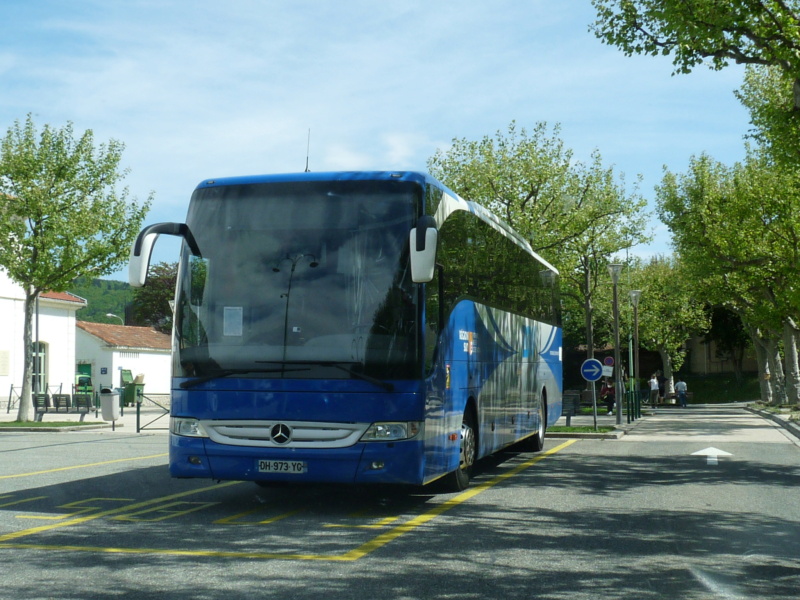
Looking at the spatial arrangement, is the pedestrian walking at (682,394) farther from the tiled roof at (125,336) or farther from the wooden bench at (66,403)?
the wooden bench at (66,403)

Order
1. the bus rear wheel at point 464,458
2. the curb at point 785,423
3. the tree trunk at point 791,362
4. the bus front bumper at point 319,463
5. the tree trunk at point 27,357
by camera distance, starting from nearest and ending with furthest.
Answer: the bus front bumper at point 319,463
the bus rear wheel at point 464,458
the curb at point 785,423
the tree trunk at point 27,357
the tree trunk at point 791,362

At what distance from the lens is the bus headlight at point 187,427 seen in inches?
388

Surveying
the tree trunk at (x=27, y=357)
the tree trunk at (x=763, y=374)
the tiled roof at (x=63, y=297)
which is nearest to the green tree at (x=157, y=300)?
the tiled roof at (x=63, y=297)

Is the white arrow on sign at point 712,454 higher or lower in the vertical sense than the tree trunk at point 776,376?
lower

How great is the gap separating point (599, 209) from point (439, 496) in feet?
106

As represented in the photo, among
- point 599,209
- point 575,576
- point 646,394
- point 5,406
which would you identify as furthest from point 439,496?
point 646,394

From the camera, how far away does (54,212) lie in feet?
93.7

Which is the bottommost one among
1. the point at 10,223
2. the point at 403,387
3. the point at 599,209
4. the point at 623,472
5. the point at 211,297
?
the point at 623,472

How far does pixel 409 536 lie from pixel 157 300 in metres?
70.7

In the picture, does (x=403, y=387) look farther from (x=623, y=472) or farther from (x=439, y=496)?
(x=623, y=472)

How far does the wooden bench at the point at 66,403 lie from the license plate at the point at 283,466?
24.7m

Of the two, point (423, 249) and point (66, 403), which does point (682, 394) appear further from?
point (423, 249)

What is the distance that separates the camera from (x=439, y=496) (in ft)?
37.8

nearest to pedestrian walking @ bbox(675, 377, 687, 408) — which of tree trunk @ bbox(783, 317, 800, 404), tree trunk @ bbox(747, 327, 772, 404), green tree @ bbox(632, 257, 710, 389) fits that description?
tree trunk @ bbox(747, 327, 772, 404)
